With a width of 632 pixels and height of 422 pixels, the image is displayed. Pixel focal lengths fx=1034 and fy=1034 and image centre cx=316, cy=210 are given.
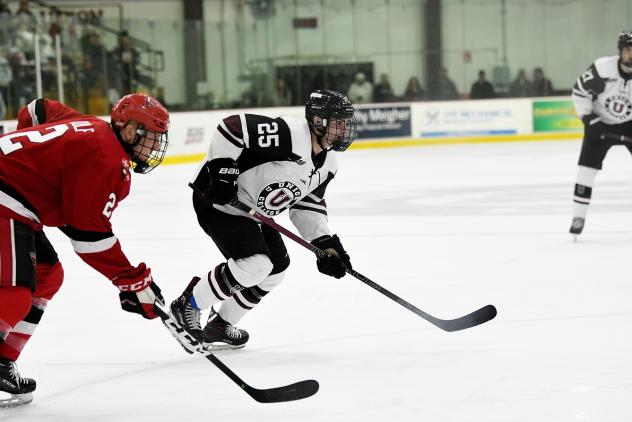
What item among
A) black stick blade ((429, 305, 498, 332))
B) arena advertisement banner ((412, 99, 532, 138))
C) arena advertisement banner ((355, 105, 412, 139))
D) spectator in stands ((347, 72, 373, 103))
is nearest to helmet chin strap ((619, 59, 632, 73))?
black stick blade ((429, 305, 498, 332))

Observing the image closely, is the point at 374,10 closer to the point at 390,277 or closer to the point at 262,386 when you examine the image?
the point at 390,277

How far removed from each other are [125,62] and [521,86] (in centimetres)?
590

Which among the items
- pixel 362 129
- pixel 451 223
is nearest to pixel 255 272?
pixel 451 223

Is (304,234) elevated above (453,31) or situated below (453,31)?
below

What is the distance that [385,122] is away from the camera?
44.0ft

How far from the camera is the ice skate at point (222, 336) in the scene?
3.19m

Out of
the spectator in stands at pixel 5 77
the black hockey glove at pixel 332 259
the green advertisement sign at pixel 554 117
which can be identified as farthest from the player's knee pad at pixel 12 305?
the green advertisement sign at pixel 554 117

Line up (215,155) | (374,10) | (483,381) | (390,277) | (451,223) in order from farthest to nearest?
(374,10), (451,223), (390,277), (215,155), (483,381)

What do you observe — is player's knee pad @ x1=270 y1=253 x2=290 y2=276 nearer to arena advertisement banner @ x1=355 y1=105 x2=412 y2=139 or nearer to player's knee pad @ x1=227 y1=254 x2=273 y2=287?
player's knee pad @ x1=227 y1=254 x2=273 y2=287

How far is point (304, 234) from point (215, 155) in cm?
45

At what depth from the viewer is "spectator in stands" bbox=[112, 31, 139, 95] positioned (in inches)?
471

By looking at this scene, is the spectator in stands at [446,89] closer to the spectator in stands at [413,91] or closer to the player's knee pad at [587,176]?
the spectator in stands at [413,91]

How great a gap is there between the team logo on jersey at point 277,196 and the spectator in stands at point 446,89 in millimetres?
12003

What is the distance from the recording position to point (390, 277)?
4422 millimetres
